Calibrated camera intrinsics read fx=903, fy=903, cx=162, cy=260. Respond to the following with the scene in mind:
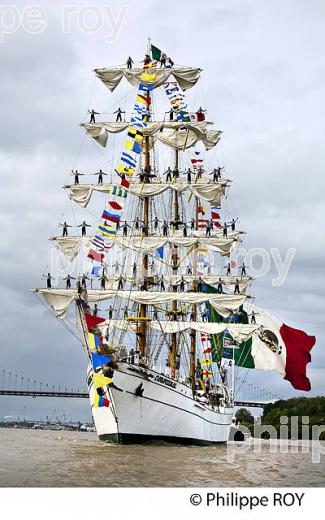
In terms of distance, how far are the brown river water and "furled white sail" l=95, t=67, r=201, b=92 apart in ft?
87.1

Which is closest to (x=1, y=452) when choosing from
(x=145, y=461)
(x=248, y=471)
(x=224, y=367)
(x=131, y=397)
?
(x=131, y=397)

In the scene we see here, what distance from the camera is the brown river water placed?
35188 millimetres

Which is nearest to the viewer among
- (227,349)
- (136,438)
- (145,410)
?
(136,438)

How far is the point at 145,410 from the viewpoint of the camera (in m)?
56.5

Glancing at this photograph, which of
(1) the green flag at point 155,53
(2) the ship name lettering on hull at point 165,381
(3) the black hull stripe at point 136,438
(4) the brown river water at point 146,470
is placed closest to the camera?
(4) the brown river water at point 146,470

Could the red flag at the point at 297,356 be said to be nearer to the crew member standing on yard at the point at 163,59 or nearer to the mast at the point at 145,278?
the mast at the point at 145,278

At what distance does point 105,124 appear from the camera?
2608 inches

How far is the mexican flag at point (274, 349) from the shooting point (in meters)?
70.9

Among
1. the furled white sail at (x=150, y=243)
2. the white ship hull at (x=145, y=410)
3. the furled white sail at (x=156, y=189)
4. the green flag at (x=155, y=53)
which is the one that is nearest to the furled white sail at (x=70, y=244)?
the furled white sail at (x=150, y=243)

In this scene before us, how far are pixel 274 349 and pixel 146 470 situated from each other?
35.3 metres

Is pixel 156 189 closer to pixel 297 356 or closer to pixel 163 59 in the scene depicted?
→ pixel 163 59

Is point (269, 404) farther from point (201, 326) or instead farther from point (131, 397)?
point (131, 397)

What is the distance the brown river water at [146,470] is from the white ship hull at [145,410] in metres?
1.37

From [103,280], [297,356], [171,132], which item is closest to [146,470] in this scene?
[103,280]
